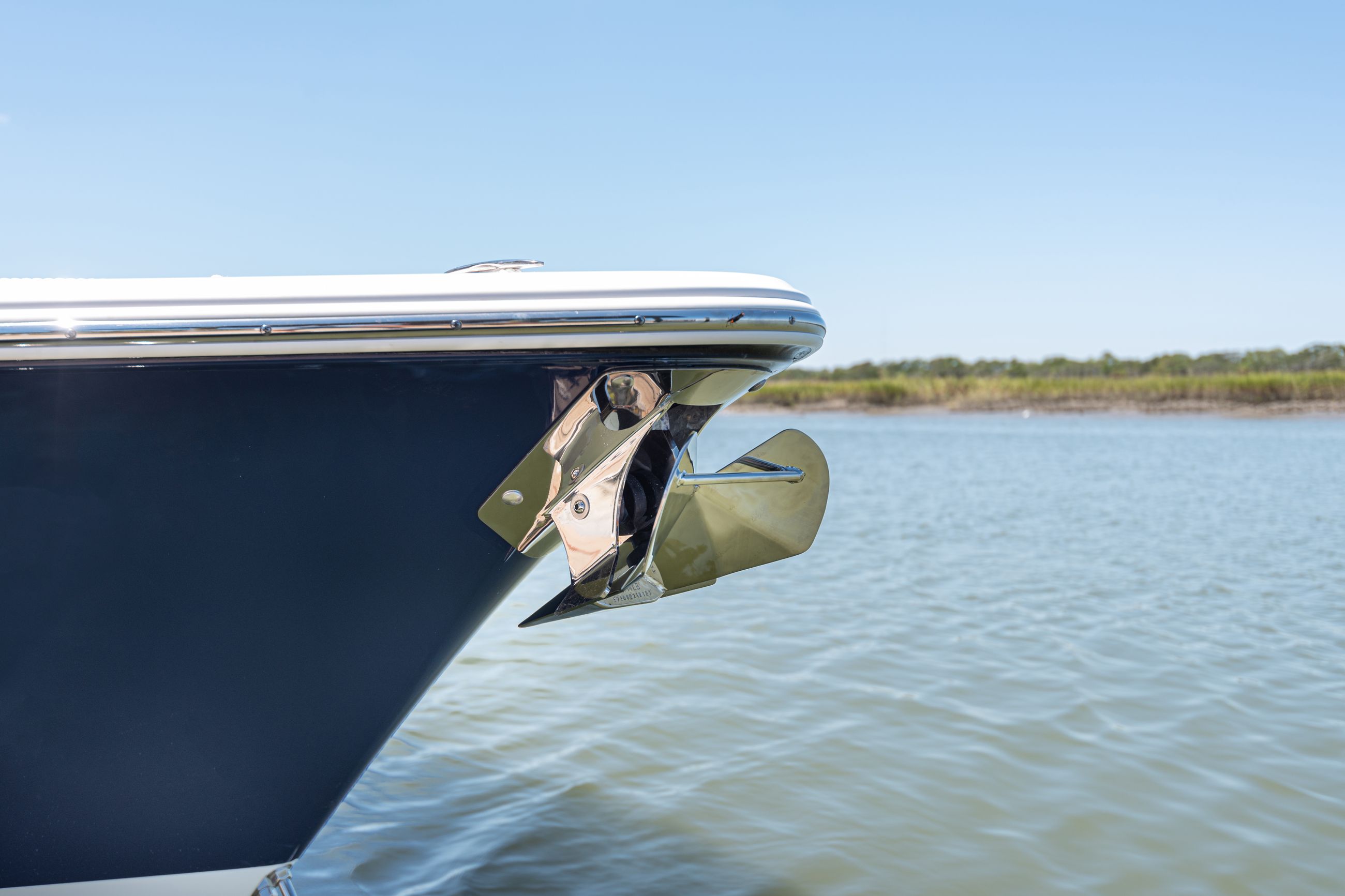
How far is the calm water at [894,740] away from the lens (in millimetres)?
2350

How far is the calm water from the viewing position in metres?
2.35

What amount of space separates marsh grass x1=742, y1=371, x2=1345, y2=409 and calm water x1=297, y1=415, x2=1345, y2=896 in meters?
18.0

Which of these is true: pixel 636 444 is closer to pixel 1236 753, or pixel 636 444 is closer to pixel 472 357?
pixel 472 357

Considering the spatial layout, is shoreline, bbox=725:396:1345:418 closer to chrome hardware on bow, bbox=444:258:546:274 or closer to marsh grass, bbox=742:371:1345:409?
marsh grass, bbox=742:371:1345:409

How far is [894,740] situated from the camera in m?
3.14

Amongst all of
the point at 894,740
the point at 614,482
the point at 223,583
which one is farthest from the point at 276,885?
the point at 894,740

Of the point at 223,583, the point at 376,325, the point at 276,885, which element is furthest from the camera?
the point at 276,885

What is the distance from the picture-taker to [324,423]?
Result: 1394mm

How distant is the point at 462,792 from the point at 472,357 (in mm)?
1911

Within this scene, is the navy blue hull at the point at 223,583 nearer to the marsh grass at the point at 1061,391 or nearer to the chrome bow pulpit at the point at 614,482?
the chrome bow pulpit at the point at 614,482

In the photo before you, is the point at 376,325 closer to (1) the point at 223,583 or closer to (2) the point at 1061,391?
(1) the point at 223,583

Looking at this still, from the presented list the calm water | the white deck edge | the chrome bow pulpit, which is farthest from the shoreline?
the white deck edge

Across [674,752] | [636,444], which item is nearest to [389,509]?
[636,444]

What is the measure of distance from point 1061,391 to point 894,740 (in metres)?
29.6
